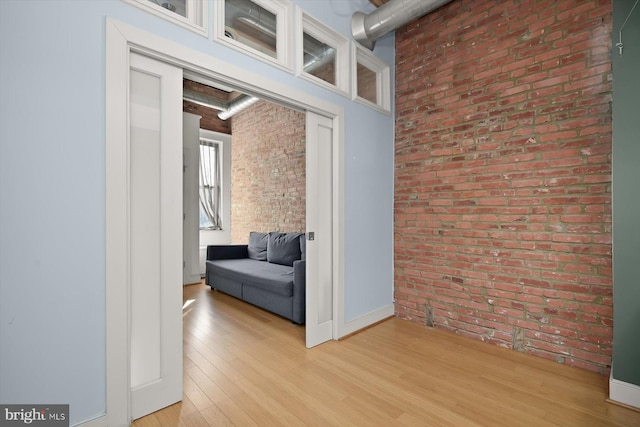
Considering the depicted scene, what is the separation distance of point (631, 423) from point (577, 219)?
4.64ft

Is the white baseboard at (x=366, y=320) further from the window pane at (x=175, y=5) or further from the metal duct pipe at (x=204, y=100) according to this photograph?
the metal duct pipe at (x=204, y=100)

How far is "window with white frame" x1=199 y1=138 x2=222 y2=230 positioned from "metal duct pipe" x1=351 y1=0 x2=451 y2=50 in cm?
430

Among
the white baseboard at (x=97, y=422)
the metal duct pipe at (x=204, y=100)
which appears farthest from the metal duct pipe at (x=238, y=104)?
the white baseboard at (x=97, y=422)

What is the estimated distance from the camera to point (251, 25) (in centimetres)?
257

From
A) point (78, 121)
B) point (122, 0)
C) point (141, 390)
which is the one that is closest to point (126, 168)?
point (78, 121)

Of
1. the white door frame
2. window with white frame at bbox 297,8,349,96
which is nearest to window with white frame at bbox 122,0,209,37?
the white door frame

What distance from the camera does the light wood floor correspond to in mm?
1801

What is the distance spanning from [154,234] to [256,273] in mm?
2158

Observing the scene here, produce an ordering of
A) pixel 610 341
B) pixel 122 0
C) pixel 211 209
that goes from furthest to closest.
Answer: pixel 211 209 → pixel 610 341 → pixel 122 0

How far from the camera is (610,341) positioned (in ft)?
7.57

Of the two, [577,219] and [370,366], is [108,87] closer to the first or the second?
[370,366]

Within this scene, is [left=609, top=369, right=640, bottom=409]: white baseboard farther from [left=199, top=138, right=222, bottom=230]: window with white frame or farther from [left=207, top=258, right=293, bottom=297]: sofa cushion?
[left=199, top=138, right=222, bottom=230]: window with white frame

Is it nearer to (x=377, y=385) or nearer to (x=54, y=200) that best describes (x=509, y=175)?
(x=377, y=385)

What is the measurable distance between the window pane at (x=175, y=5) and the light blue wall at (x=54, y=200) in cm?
21
